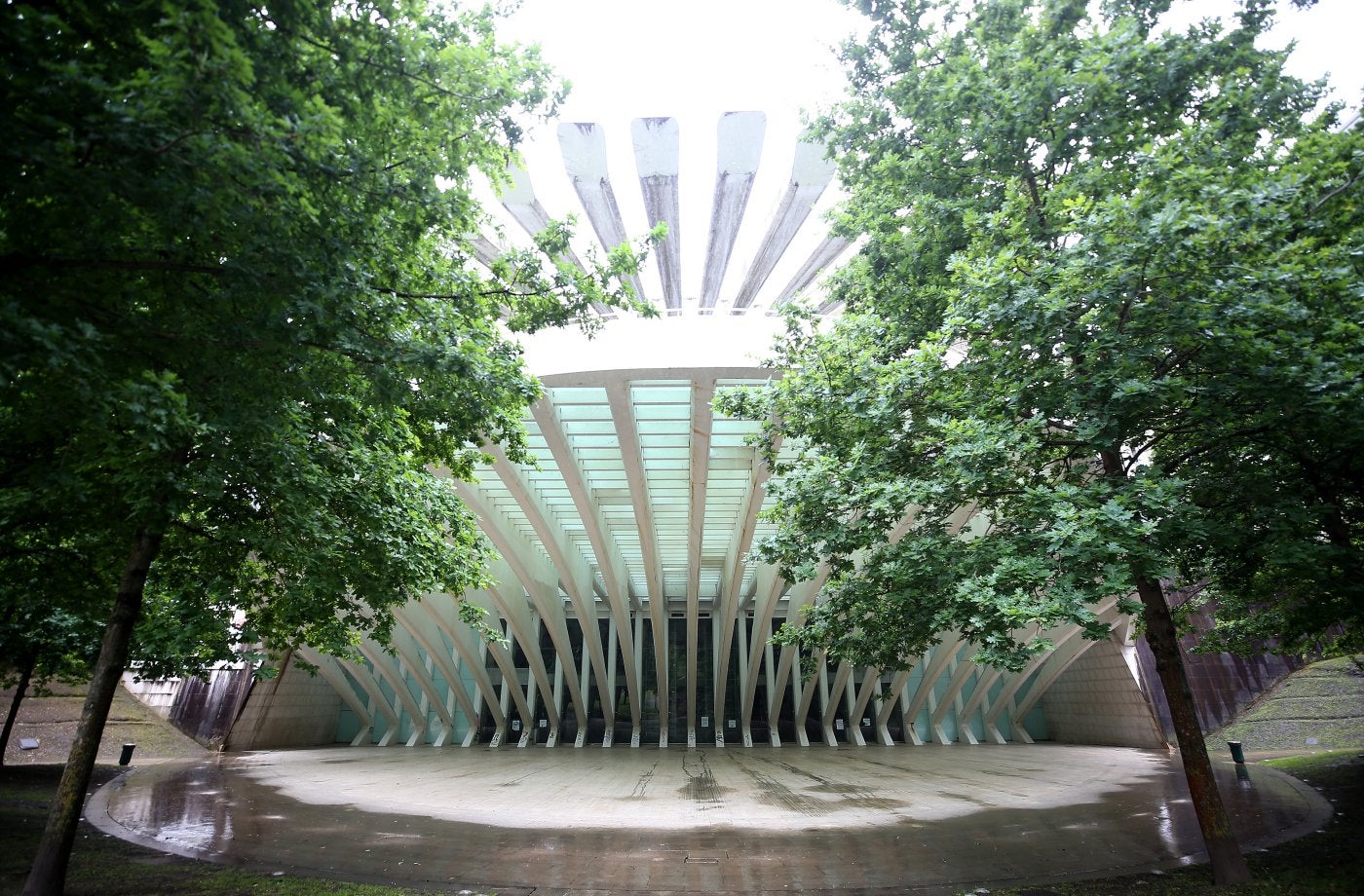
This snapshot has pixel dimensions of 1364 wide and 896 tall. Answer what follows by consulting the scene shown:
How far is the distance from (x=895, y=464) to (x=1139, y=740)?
2706 centimetres

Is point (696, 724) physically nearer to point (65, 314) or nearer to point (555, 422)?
point (555, 422)

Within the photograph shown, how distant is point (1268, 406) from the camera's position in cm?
621

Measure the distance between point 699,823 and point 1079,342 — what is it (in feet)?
31.0

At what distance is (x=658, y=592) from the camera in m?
24.7

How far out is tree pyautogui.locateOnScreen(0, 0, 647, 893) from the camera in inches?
143

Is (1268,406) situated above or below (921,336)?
below

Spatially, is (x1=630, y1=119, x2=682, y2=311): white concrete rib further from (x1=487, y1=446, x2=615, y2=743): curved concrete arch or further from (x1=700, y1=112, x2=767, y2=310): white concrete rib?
(x1=487, y1=446, x2=615, y2=743): curved concrete arch

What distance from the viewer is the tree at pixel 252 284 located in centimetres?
362

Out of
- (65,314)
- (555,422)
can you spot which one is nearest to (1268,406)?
(65,314)

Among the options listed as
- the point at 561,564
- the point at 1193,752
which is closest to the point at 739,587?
the point at 561,564

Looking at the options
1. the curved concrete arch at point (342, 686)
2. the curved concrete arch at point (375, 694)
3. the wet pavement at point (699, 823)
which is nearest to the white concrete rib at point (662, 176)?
the wet pavement at point (699, 823)

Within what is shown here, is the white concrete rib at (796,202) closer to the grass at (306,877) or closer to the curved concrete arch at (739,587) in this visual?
the curved concrete arch at (739,587)

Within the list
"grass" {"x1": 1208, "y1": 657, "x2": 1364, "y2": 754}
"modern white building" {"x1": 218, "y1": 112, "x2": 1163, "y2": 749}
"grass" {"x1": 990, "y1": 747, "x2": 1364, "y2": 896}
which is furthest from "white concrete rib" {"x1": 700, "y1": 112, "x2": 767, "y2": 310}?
"grass" {"x1": 1208, "y1": 657, "x2": 1364, "y2": 754}

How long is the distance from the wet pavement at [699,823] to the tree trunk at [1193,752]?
4.28 feet
